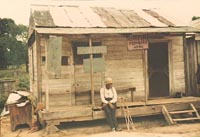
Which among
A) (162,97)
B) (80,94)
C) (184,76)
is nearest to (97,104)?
(80,94)

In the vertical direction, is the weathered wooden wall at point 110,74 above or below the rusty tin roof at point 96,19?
below

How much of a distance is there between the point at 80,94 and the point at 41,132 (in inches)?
77.2

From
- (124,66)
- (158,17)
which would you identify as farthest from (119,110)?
(158,17)

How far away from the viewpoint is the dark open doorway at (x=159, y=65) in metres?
13.6

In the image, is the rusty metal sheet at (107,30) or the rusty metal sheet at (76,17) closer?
the rusty metal sheet at (107,30)

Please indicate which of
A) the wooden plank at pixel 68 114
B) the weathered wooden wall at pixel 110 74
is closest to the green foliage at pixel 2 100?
the weathered wooden wall at pixel 110 74

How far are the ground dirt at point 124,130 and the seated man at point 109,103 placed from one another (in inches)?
12.7

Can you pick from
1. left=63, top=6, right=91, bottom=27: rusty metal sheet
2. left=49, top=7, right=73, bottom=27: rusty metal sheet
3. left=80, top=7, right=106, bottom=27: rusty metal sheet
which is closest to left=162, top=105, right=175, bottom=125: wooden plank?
left=80, top=7, right=106, bottom=27: rusty metal sheet

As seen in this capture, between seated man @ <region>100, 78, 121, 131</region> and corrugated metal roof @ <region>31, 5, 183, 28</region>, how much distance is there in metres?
2.15

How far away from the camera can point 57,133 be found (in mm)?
10922

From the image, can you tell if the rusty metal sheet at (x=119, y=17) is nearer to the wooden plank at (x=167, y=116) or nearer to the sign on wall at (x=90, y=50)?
the sign on wall at (x=90, y=50)

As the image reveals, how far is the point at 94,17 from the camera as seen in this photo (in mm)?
12656

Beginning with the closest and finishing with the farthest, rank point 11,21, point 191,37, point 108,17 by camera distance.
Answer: point 108,17
point 191,37
point 11,21

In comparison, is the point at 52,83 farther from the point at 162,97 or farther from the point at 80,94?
the point at 162,97
